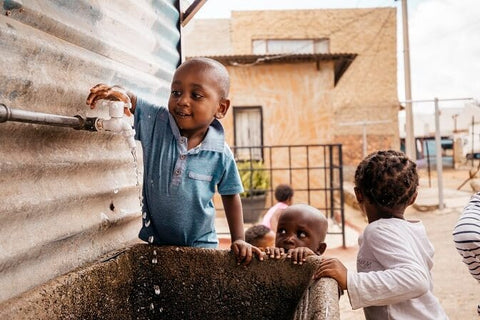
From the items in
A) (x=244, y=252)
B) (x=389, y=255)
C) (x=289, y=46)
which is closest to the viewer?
(x=389, y=255)

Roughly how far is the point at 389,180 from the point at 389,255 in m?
0.29

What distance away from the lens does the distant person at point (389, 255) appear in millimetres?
1447

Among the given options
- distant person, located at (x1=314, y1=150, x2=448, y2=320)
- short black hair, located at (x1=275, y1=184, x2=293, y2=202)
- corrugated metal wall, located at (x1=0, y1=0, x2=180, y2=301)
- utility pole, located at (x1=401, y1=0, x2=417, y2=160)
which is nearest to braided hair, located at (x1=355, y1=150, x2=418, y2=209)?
distant person, located at (x1=314, y1=150, x2=448, y2=320)

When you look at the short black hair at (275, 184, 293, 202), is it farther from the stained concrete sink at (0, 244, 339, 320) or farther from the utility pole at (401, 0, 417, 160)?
the utility pole at (401, 0, 417, 160)

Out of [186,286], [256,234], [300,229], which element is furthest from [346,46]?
[186,286]

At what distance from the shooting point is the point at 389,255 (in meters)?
1.52

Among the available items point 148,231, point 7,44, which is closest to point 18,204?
point 7,44

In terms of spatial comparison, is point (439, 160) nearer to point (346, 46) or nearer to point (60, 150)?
point (60, 150)

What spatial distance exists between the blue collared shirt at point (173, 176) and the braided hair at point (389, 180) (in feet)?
2.00

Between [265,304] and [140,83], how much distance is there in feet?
4.25

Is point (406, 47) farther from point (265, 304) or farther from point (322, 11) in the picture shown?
point (265, 304)

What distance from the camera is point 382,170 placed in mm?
1677

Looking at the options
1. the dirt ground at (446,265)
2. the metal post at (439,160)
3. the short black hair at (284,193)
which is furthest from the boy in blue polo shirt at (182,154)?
the metal post at (439,160)

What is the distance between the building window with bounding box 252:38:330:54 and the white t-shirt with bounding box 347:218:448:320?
16.4 meters
